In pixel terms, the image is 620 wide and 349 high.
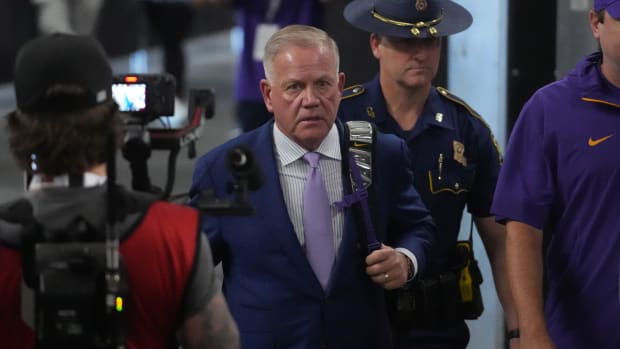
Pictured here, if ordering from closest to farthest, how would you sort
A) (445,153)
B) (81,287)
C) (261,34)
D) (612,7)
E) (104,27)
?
(81,287), (612,7), (445,153), (261,34), (104,27)

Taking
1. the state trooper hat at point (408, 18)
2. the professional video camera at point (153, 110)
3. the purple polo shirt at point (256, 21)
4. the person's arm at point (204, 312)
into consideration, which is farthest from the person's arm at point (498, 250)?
the purple polo shirt at point (256, 21)

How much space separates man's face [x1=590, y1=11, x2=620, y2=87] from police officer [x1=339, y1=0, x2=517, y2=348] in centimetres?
95

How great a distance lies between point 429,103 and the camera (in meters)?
5.00

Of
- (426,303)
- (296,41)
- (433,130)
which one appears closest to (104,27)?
(433,130)

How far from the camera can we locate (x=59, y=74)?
3.21m

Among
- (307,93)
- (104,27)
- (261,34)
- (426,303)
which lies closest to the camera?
(307,93)

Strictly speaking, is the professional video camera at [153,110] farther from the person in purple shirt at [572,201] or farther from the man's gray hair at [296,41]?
the person in purple shirt at [572,201]

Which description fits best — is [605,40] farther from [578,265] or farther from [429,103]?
[429,103]

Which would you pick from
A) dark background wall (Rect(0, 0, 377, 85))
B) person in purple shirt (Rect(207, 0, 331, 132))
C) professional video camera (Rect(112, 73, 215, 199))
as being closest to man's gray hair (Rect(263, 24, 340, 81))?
professional video camera (Rect(112, 73, 215, 199))

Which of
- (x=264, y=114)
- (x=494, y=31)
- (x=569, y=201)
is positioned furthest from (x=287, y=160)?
(x=264, y=114)

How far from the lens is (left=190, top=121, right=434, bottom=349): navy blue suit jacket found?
406cm

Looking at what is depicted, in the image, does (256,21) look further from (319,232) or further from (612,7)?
(612,7)

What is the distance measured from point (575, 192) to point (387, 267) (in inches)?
21.5

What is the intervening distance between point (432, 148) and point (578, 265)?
3.32 ft
